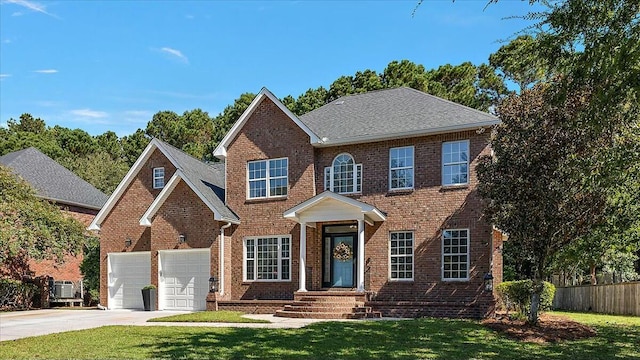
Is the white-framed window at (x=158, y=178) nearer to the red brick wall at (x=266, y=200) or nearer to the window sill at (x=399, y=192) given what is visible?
the red brick wall at (x=266, y=200)

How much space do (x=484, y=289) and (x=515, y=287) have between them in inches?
69.6

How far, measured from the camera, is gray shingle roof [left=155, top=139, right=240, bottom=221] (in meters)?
21.5

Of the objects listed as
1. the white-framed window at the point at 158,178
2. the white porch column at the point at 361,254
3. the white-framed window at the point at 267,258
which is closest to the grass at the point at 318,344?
the white porch column at the point at 361,254

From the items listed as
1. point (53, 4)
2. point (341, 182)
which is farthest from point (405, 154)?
point (53, 4)

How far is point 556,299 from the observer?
2798 cm

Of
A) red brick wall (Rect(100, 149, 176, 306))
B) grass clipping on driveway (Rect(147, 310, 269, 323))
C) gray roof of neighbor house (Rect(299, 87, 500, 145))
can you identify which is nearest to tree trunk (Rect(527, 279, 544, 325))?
gray roof of neighbor house (Rect(299, 87, 500, 145))

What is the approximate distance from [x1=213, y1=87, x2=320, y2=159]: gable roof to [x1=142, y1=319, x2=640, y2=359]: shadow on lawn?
8.72 meters

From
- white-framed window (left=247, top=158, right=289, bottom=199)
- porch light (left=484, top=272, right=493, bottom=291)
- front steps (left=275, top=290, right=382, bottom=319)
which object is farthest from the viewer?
white-framed window (left=247, top=158, right=289, bottom=199)

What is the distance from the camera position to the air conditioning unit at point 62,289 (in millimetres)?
25734

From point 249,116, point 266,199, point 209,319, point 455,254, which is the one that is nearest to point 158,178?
point 249,116

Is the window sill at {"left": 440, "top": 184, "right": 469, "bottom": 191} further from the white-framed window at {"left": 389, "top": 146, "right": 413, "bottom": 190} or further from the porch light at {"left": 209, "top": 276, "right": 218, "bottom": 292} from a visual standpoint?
the porch light at {"left": 209, "top": 276, "right": 218, "bottom": 292}

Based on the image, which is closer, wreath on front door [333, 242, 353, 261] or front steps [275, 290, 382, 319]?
front steps [275, 290, 382, 319]

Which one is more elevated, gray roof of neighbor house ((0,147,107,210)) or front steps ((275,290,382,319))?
gray roof of neighbor house ((0,147,107,210))

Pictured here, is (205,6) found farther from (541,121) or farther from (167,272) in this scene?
(167,272)
